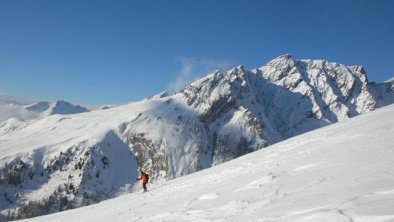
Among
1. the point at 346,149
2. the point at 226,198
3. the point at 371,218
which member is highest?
the point at 346,149

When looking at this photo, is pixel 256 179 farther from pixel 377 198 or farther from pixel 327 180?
pixel 377 198

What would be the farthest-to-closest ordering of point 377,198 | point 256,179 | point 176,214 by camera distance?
point 256,179 → point 176,214 → point 377,198

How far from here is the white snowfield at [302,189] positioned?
11398 millimetres

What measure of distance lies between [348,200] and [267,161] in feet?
45.4

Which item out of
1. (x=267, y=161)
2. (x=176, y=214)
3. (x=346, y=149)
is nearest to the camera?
(x=176, y=214)

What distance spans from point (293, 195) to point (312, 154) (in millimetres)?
8726

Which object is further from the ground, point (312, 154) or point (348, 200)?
point (312, 154)

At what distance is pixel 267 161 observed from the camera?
1005 inches

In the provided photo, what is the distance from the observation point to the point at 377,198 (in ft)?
36.5

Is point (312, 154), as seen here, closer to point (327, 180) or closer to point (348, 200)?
point (327, 180)

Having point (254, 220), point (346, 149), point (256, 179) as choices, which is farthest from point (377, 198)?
point (346, 149)

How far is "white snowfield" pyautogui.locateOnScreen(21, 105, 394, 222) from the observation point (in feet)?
37.4

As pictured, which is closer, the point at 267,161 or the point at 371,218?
the point at 371,218

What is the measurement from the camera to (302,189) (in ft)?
49.5
